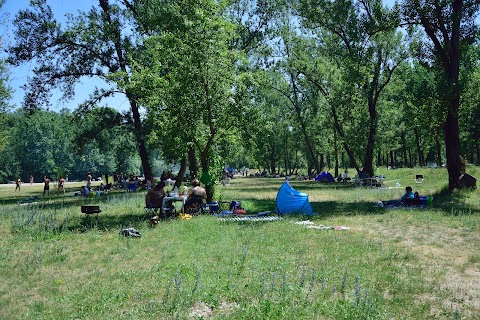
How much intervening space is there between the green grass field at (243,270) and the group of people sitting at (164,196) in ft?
4.61

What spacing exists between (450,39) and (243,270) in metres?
18.1

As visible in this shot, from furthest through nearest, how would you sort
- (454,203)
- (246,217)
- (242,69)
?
(242,69) → (454,203) → (246,217)

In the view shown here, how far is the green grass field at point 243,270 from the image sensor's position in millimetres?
5973

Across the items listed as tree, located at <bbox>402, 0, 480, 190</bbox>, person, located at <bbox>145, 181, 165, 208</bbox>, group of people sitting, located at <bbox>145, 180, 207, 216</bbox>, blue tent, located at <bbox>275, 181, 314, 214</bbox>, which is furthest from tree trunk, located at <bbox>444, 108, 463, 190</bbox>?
person, located at <bbox>145, 181, 165, 208</bbox>

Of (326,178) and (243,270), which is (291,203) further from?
(326,178)

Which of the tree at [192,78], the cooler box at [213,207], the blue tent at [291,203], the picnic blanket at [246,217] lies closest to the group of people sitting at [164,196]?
the cooler box at [213,207]

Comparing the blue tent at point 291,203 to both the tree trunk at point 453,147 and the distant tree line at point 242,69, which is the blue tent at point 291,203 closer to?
the distant tree line at point 242,69

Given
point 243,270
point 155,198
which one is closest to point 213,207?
point 155,198

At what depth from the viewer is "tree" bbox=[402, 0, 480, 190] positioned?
19.3m

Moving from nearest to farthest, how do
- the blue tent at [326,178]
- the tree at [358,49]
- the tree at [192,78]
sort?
the tree at [192,78] → the tree at [358,49] → the blue tent at [326,178]

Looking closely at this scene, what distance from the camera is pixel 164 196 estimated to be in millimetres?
15086

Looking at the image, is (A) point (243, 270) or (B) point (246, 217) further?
(B) point (246, 217)

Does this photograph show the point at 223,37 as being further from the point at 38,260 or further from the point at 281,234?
the point at 38,260

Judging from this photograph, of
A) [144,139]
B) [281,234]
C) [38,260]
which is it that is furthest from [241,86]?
[144,139]
